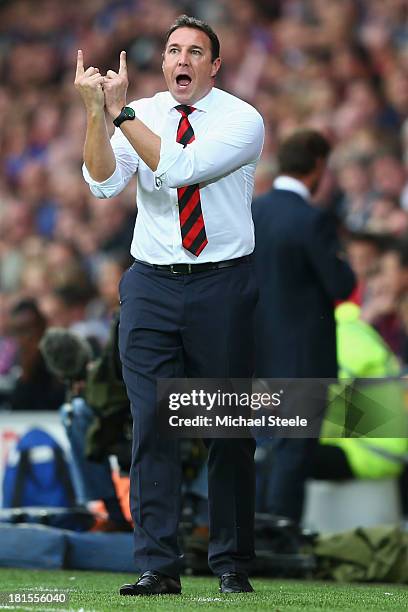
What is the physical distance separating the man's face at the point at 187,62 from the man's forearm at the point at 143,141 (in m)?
0.30

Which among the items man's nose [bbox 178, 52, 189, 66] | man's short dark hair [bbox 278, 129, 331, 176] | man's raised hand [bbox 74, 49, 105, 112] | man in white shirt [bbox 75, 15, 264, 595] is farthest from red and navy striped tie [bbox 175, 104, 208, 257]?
man's short dark hair [bbox 278, 129, 331, 176]

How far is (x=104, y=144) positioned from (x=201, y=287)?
60cm

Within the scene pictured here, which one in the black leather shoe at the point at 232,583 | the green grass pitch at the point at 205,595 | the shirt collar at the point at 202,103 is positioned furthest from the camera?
the shirt collar at the point at 202,103

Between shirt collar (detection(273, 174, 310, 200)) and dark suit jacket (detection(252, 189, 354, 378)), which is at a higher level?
shirt collar (detection(273, 174, 310, 200))

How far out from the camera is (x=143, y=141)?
458cm

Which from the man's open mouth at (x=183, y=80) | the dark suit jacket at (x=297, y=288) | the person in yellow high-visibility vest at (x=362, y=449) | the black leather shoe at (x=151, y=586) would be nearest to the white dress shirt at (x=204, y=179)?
the man's open mouth at (x=183, y=80)

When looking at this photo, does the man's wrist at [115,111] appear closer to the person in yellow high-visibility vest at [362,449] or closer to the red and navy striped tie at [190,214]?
the red and navy striped tie at [190,214]

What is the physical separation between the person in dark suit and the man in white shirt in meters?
2.38

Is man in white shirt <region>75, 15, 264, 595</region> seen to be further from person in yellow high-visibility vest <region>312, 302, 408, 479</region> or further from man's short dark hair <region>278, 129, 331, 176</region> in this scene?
person in yellow high-visibility vest <region>312, 302, 408, 479</region>

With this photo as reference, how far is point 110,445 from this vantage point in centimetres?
680

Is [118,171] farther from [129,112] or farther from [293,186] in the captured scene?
[293,186]

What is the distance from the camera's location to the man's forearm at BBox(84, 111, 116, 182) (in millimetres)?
4570

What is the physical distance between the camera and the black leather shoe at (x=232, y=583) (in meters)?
4.78

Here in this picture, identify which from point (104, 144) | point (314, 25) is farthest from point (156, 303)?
point (314, 25)
